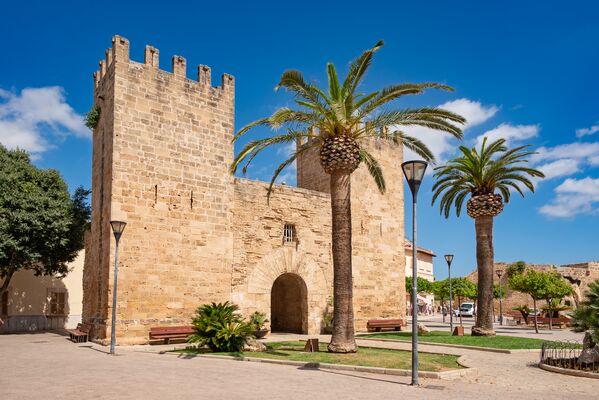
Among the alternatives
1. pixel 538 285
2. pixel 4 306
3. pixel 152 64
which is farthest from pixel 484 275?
pixel 4 306

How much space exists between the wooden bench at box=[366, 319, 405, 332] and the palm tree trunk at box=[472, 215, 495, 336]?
4.08 m

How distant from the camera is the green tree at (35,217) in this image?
62.3 ft

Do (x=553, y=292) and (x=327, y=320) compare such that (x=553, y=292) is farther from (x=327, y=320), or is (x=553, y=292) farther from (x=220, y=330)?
(x=220, y=330)

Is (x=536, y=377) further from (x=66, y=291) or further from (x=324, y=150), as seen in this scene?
(x=66, y=291)

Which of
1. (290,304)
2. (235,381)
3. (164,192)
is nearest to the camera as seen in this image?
(235,381)

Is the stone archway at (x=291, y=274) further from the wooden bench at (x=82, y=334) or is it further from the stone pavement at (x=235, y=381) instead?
the stone pavement at (x=235, y=381)

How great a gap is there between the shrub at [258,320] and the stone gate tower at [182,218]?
282mm

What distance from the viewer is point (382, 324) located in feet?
71.5

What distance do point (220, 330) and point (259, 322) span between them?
4.73 m

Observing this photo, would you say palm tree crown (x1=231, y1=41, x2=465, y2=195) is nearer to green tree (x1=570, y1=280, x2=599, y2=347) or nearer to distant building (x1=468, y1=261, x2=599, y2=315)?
green tree (x1=570, y1=280, x2=599, y2=347)

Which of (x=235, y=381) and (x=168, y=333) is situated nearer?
(x=235, y=381)

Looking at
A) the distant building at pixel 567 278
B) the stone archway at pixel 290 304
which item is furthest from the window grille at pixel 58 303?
the distant building at pixel 567 278

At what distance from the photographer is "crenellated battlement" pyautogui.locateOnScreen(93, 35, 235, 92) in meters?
16.7

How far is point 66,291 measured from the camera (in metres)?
25.1
